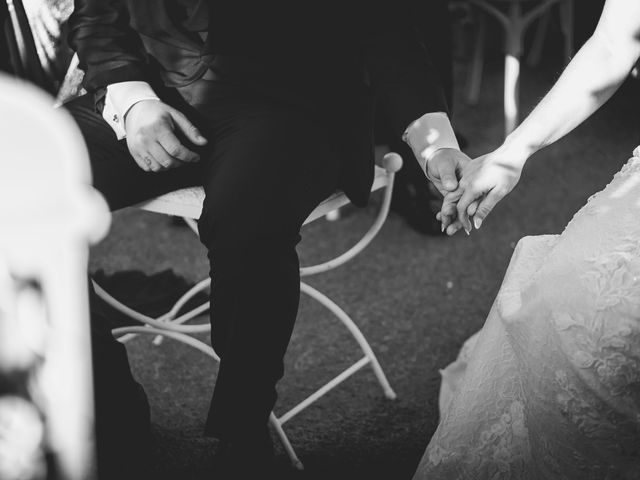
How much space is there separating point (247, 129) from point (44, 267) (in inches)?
22.9

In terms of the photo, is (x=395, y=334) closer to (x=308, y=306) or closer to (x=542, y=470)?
(x=308, y=306)

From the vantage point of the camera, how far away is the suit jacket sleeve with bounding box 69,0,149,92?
139cm

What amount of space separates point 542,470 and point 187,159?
782 mm

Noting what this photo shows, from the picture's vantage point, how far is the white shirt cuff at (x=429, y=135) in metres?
1.27

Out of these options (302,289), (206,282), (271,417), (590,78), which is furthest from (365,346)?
(590,78)

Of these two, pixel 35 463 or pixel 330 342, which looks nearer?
pixel 35 463

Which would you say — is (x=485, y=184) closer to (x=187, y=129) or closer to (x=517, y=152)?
(x=517, y=152)

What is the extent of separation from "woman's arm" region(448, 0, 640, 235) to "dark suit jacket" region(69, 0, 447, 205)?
258mm

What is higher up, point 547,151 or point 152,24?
point 152,24

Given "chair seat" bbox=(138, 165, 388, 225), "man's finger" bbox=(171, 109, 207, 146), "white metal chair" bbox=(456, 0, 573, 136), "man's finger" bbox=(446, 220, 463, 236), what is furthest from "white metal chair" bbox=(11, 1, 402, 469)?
"white metal chair" bbox=(456, 0, 573, 136)

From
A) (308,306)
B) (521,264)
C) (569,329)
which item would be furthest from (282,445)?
(569,329)

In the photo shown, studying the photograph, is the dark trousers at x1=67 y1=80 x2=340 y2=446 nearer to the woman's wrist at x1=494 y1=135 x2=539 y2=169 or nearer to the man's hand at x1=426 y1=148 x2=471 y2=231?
the man's hand at x1=426 y1=148 x2=471 y2=231

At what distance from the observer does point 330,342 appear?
6.34ft

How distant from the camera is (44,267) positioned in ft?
2.59
